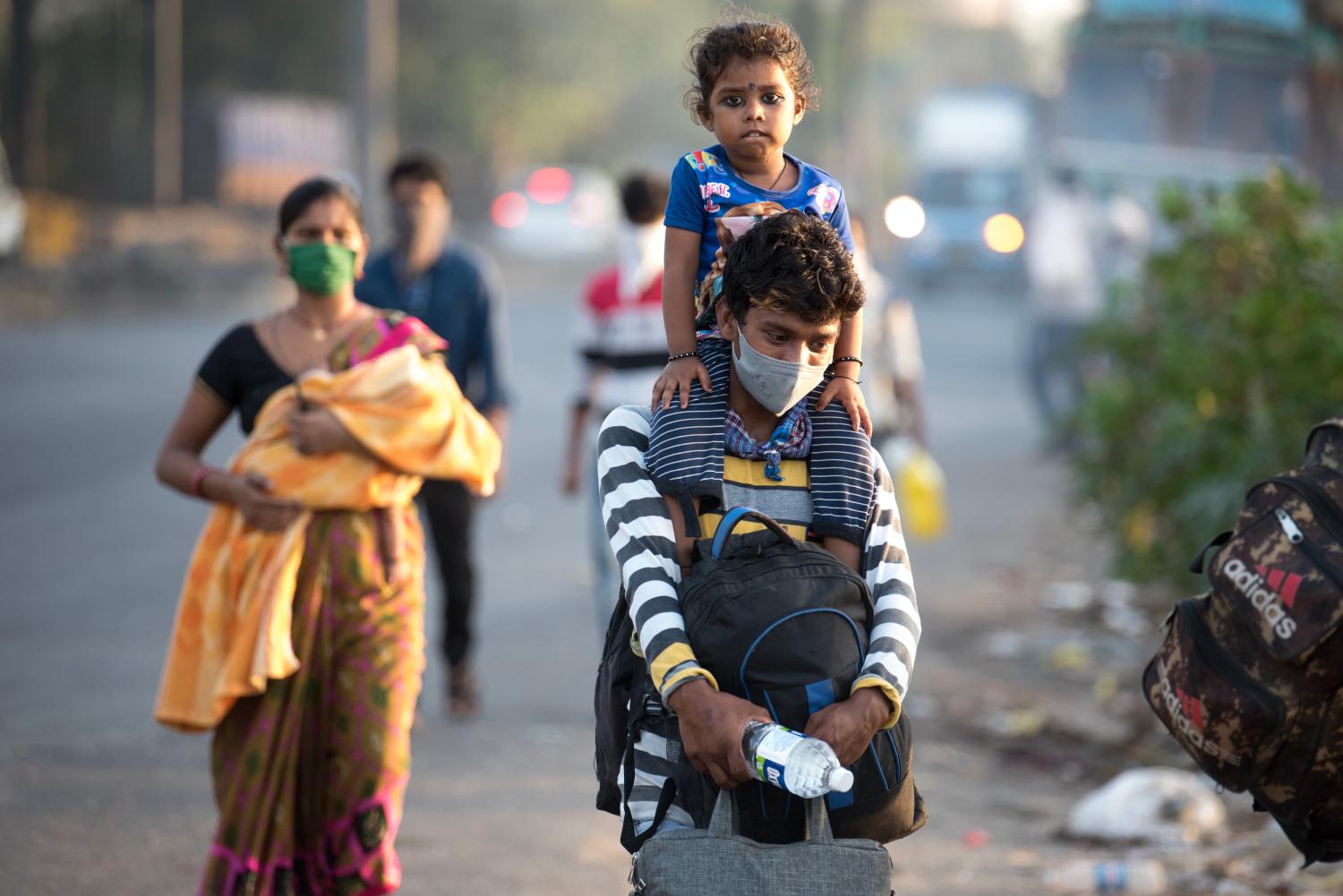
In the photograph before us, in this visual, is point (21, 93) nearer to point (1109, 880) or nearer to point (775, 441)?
point (1109, 880)

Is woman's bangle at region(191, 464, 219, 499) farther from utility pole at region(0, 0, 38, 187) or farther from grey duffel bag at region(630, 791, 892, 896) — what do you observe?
utility pole at region(0, 0, 38, 187)

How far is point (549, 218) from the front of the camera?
33562 mm

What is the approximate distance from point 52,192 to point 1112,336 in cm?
2556

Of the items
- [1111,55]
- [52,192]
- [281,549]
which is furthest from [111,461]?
[52,192]

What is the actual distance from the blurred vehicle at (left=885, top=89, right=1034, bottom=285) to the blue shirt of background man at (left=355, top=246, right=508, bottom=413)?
82.8ft

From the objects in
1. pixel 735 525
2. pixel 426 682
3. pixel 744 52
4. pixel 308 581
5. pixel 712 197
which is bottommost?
pixel 426 682

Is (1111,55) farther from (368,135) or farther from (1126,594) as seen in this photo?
(1126,594)

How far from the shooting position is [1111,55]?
18453 millimetres

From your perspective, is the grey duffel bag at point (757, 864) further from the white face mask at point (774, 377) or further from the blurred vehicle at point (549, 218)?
the blurred vehicle at point (549, 218)

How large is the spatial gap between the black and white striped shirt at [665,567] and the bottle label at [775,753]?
0.49 ft

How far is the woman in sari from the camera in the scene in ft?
13.0

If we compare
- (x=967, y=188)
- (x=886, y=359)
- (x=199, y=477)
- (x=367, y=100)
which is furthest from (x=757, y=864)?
(x=967, y=188)

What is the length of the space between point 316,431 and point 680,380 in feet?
4.53

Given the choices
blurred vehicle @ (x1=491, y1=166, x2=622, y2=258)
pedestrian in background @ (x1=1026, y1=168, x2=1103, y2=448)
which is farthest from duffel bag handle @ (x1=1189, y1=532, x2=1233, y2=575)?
blurred vehicle @ (x1=491, y1=166, x2=622, y2=258)
